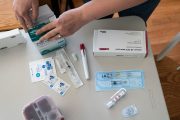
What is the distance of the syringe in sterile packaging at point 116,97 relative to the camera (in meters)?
0.73

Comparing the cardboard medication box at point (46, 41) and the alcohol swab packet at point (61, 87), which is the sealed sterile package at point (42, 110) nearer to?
the alcohol swab packet at point (61, 87)

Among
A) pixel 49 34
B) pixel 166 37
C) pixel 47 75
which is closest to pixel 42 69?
pixel 47 75

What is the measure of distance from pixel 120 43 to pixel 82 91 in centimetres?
22

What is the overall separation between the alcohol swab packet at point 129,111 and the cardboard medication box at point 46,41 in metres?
0.33

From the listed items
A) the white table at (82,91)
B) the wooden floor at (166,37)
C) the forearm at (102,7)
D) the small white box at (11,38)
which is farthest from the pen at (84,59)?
the wooden floor at (166,37)

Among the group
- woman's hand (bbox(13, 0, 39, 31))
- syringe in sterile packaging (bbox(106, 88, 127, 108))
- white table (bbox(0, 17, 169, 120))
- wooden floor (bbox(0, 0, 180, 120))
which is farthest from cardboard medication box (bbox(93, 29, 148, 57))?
wooden floor (bbox(0, 0, 180, 120))

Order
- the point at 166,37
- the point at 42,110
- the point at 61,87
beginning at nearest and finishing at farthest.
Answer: the point at 42,110 → the point at 61,87 → the point at 166,37

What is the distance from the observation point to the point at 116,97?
740 millimetres

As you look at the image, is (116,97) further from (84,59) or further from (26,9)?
(26,9)

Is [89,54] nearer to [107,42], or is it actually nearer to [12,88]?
[107,42]

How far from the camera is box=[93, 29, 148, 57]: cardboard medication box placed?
78cm

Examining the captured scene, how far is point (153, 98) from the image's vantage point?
74cm

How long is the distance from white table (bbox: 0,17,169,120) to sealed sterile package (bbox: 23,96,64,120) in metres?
0.07

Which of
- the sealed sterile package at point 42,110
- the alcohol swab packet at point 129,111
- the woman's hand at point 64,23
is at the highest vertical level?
the woman's hand at point 64,23
